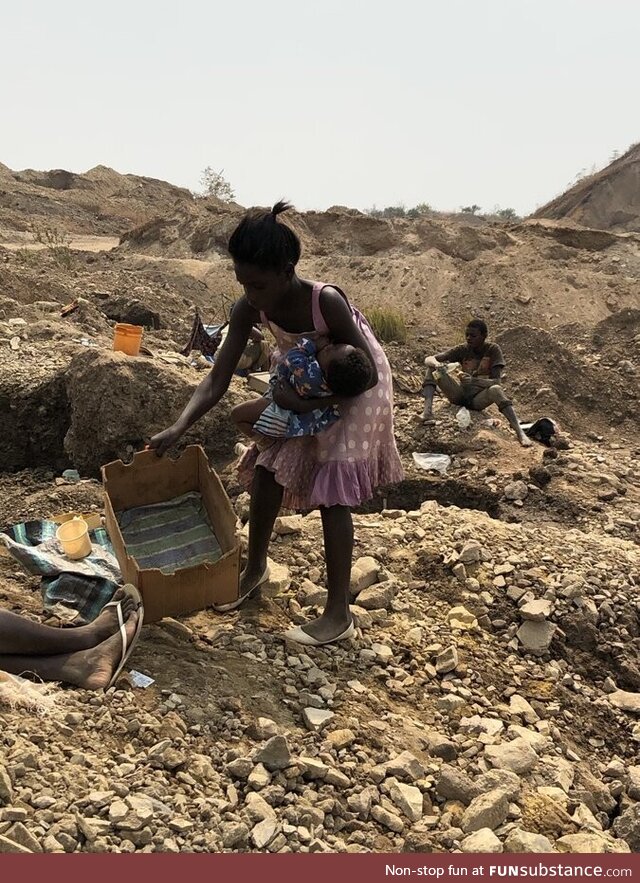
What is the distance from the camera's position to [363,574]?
9.53ft

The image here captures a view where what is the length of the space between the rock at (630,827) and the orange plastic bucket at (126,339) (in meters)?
4.32

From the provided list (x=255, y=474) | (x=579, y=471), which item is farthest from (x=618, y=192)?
(x=255, y=474)

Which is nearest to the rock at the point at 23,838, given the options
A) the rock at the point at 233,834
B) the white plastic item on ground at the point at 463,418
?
the rock at the point at 233,834

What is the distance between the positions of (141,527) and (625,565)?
2.17 metres

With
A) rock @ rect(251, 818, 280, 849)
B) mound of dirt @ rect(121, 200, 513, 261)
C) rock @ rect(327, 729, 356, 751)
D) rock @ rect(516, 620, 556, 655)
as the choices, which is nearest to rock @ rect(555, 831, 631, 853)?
rock @ rect(327, 729, 356, 751)

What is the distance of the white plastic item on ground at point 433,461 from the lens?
5328 mm

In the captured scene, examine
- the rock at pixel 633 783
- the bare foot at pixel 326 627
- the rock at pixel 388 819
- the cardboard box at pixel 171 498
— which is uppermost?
the cardboard box at pixel 171 498

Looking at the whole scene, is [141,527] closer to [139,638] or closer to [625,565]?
[139,638]

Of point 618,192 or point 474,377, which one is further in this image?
point 618,192

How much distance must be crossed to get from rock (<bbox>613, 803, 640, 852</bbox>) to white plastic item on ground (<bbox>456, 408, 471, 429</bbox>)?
402 centimetres

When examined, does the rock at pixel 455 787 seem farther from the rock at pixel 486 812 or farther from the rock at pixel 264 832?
the rock at pixel 264 832

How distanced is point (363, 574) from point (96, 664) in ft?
3.76

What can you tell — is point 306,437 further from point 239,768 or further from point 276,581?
point 239,768

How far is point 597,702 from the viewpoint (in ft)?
8.56
